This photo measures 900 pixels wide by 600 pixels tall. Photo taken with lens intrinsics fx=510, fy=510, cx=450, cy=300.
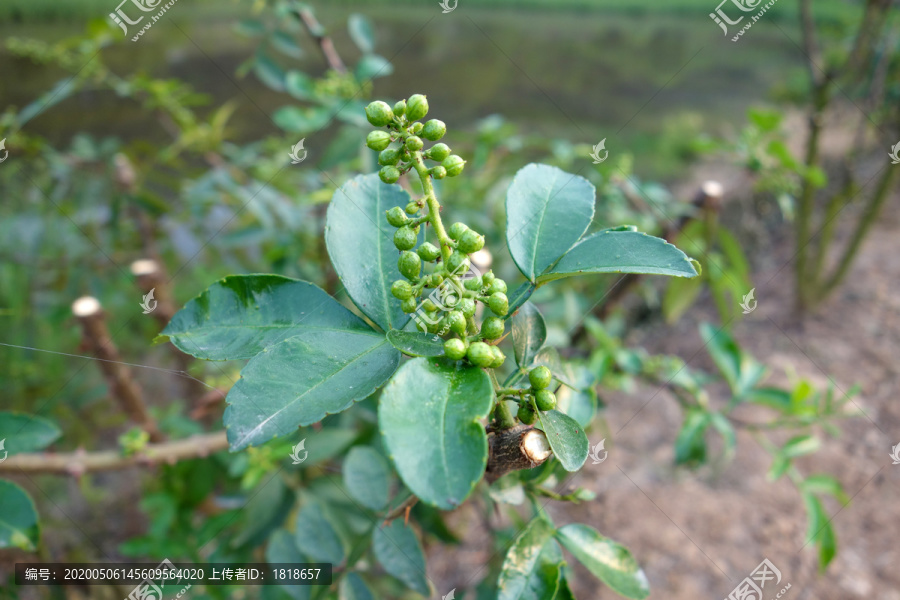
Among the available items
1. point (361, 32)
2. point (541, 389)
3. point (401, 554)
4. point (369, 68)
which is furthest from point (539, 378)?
point (361, 32)

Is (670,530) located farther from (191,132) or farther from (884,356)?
(191,132)

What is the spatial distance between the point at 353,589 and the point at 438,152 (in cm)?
51

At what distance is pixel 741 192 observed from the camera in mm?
2555

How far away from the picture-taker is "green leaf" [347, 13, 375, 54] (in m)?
1.02

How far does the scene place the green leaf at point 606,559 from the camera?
0.43 meters

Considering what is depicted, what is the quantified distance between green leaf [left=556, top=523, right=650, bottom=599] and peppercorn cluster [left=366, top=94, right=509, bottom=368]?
0.73ft

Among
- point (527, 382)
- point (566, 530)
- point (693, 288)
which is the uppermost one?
point (527, 382)

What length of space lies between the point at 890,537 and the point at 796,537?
0.22m

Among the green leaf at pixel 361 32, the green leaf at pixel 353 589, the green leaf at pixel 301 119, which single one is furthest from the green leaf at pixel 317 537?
the green leaf at pixel 361 32

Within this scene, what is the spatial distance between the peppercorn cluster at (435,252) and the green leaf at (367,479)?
343mm

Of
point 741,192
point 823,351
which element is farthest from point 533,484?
point 741,192

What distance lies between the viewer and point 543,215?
0.41 meters

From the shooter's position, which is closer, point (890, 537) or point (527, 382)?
point (527, 382)

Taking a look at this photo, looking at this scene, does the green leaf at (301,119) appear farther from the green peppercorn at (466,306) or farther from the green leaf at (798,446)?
the green leaf at (798,446)
